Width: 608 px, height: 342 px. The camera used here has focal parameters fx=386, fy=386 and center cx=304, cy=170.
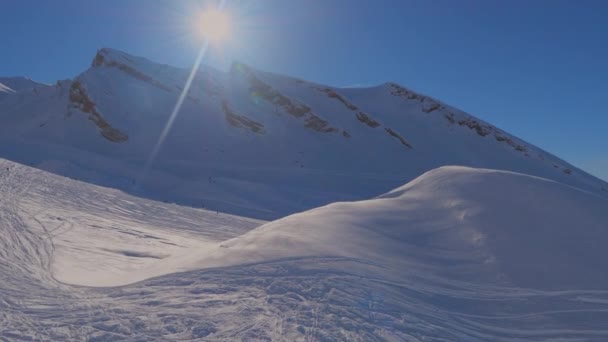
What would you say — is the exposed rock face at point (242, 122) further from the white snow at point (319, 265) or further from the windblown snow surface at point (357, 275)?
the windblown snow surface at point (357, 275)

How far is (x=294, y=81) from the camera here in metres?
40.1

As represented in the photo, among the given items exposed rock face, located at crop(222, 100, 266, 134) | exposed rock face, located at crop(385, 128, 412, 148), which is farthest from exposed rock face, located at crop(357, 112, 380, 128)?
exposed rock face, located at crop(222, 100, 266, 134)

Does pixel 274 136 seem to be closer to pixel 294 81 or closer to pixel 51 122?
pixel 294 81

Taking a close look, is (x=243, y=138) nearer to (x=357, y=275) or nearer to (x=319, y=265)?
(x=319, y=265)

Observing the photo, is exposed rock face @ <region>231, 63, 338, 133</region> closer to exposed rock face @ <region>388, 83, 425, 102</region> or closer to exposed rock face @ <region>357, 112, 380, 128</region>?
exposed rock face @ <region>357, 112, 380, 128</region>

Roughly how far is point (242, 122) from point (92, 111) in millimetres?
10236

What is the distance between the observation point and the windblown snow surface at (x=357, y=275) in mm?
3754

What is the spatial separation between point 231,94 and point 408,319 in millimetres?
31965

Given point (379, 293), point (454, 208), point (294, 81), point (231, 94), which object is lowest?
point (379, 293)

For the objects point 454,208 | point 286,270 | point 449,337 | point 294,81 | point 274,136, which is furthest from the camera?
point 294,81

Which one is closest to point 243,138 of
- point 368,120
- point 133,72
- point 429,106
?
point 133,72

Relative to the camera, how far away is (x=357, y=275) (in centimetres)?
463

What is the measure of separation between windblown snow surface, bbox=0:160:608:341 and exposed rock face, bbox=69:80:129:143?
18.0m

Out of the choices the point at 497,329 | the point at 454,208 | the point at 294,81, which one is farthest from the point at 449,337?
the point at 294,81
